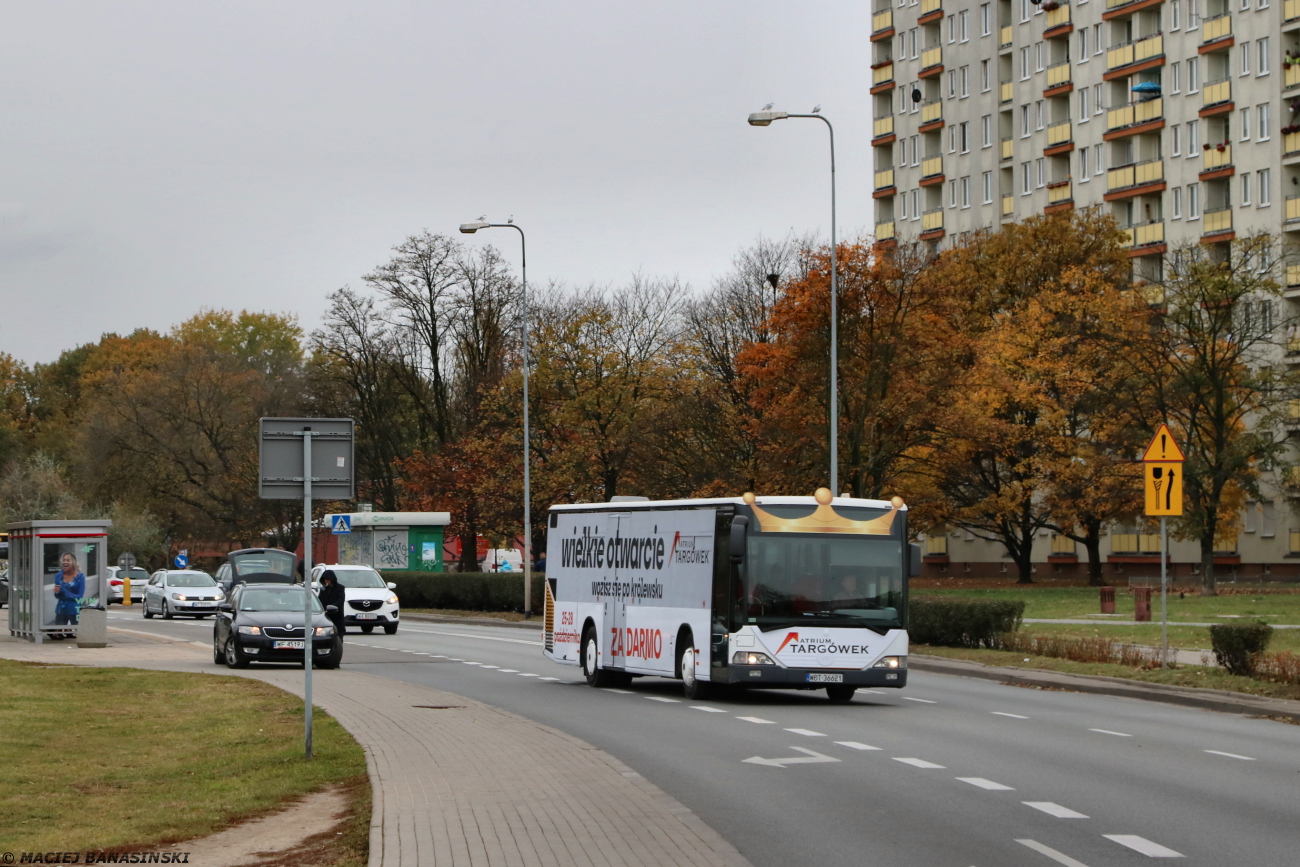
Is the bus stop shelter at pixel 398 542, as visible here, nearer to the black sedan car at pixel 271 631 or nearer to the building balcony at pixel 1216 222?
the black sedan car at pixel 271 631

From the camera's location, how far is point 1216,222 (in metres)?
81.7

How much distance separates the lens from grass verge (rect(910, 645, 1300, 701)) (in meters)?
21.5

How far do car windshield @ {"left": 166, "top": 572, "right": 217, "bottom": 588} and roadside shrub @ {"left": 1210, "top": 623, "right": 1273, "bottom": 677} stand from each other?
40046mm

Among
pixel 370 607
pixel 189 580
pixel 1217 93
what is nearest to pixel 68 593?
pixel 370 607

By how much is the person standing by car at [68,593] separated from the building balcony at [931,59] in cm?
7174

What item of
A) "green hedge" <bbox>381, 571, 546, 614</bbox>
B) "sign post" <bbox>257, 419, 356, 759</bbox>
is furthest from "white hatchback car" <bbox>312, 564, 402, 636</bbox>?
"sign post" <bbox>257, 419, 356, 759</bbox>

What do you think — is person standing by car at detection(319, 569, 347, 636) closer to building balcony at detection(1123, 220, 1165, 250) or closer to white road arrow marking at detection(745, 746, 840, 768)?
white road arrow marking at detection(745, 746, 840, 768)

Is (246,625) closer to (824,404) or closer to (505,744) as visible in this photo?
(505,744)

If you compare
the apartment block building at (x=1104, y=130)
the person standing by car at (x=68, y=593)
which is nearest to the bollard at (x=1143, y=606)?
the person standing by car at (x=68, y=593)

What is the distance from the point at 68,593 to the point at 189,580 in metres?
20.7

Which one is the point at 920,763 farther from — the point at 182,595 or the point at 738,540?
the point at 182,595

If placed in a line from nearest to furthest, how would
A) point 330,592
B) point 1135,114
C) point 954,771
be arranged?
point 954,771, point 330,592, point 1135,114

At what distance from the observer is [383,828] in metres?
10.3

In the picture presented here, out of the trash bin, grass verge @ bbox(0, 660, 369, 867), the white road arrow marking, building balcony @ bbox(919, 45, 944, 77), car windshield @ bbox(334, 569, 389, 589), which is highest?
building balcony @ bbox(919, 45, 944, 77)
